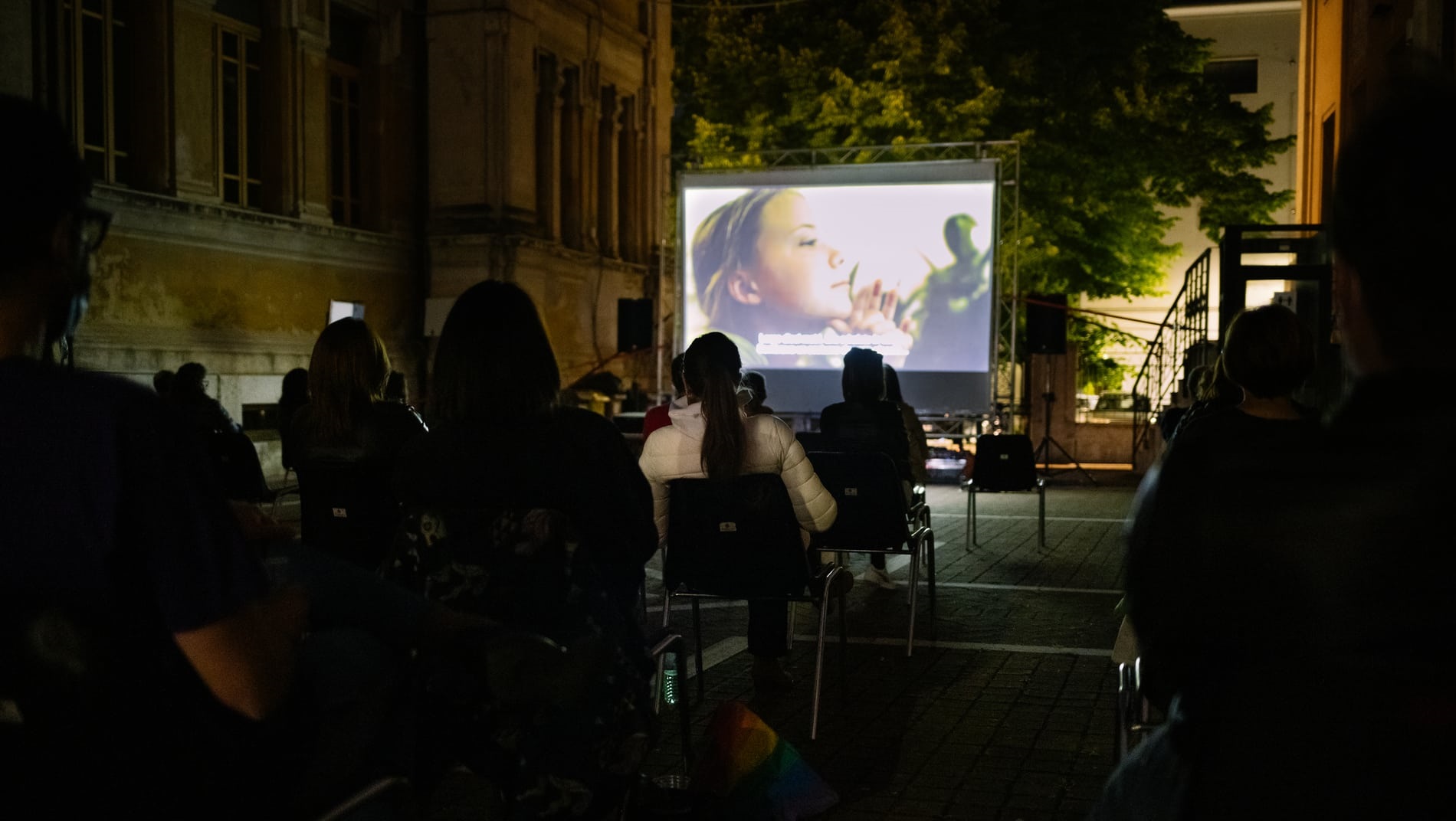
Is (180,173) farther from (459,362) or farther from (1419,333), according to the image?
(1419,333)

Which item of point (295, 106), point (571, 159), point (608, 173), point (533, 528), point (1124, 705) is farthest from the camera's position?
point (608, 173)

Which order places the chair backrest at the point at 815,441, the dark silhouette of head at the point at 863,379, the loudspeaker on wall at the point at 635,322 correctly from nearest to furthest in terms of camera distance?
the chair backrest at the point at 815,441, the dark silhouette of head at the point at 863,379, the loudspeaker on wall at the point at 635,322

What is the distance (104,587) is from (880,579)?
8.20 meters

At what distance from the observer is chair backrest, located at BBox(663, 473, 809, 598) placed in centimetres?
520

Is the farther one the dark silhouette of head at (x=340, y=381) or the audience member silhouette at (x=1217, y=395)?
the audience member silhouette at (x=1217, y=395)

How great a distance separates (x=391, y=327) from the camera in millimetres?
21641

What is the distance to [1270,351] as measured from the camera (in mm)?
4211

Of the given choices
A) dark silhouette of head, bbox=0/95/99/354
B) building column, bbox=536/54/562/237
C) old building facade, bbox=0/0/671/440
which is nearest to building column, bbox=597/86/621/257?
old building facade, bbox=0/0/671/440

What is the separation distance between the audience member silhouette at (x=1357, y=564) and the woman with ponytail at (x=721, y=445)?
13.0ft

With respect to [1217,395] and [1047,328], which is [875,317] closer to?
[1047,328]

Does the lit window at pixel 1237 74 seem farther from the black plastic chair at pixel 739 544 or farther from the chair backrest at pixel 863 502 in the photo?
the black plastic chair at pixel 739 544

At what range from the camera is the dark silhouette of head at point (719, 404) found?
552 cm

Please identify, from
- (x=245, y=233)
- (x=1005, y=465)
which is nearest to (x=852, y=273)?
(x=1005, y=465)

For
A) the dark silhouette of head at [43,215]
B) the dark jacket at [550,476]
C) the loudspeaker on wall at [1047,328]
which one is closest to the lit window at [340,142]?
the loudspeaker on wall at [1047,328]
